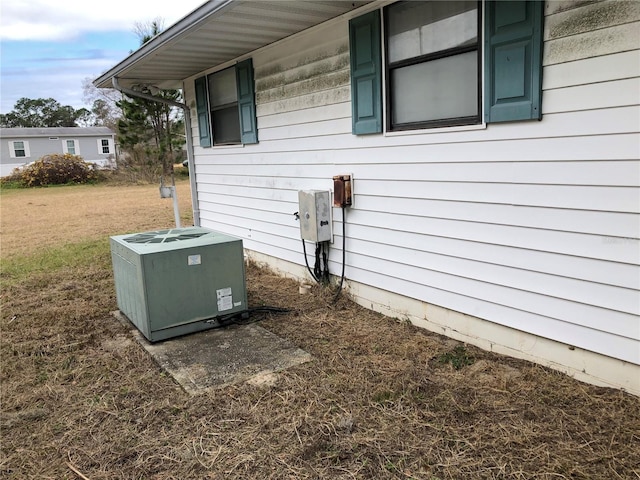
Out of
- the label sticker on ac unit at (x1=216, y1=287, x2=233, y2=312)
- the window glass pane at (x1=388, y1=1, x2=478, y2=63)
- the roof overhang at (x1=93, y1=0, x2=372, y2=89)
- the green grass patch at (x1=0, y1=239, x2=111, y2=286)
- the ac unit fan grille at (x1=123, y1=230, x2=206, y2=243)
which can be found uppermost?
the roof overhang at (x1=93, y1=0, x2=372, y2=89)

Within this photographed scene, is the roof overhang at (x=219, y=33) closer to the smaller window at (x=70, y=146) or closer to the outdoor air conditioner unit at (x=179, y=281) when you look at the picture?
the outdoor air conditioner unit at (x=179, y=281)

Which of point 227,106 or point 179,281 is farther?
point 227,106

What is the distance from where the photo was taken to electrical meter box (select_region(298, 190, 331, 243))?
14.6ft

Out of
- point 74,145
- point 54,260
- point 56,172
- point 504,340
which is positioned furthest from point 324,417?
point 74,145

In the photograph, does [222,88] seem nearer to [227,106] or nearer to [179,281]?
[227,106]

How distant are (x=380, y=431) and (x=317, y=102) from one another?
310 centimetres

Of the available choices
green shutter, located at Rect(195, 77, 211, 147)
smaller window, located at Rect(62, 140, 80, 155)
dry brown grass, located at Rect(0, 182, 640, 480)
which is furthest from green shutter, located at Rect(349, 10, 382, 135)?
smaller window, located at Rect(62, 140, 80, 155)

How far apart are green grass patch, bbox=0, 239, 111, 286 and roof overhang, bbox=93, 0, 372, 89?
244cm

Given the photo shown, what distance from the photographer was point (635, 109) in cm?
238

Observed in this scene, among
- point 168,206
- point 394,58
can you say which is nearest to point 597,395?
point 394,58

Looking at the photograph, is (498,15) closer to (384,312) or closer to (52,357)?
(384,312)

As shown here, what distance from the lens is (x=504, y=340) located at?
321cm

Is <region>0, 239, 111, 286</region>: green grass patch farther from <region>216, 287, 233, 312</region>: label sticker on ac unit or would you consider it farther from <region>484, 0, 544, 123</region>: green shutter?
<region>484, 0, 544, 123</region>: green shutter

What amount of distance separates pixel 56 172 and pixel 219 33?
23012mm
